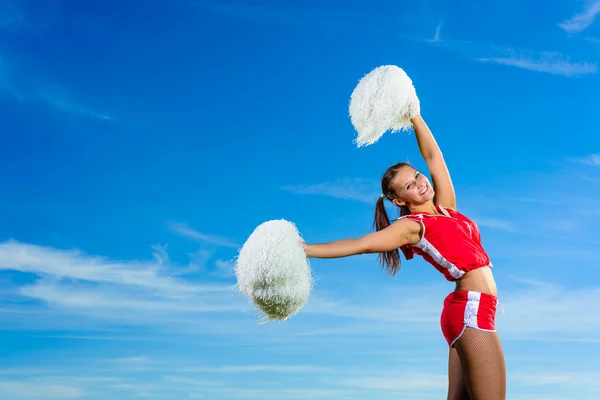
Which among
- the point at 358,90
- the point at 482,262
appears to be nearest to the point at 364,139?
the point at 358,90

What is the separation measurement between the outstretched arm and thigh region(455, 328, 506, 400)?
26.5 inches

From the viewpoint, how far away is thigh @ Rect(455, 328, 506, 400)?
13.3 ft

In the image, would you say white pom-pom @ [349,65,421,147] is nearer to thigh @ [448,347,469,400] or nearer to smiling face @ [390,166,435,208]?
smiling face @ [390,166,435,208]

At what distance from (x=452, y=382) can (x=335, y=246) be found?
1.37 meters

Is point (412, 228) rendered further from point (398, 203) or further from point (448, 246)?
point (398, 203)

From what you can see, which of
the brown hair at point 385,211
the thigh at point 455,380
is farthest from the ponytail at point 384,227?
the thigh at point 455,380

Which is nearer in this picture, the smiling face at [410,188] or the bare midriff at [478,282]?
the bare midriff at [478,282]

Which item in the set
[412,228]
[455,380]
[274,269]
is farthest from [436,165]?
[274,269]

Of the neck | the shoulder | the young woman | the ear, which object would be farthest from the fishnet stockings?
the ear

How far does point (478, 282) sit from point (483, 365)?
0.50 meters

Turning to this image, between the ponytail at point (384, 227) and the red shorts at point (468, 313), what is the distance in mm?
486

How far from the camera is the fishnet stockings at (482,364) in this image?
407 centimetres

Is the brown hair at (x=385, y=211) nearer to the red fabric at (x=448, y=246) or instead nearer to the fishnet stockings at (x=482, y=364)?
the red fabric at (x=448, y=246)

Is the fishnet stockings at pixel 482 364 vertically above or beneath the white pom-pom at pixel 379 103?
beneath
